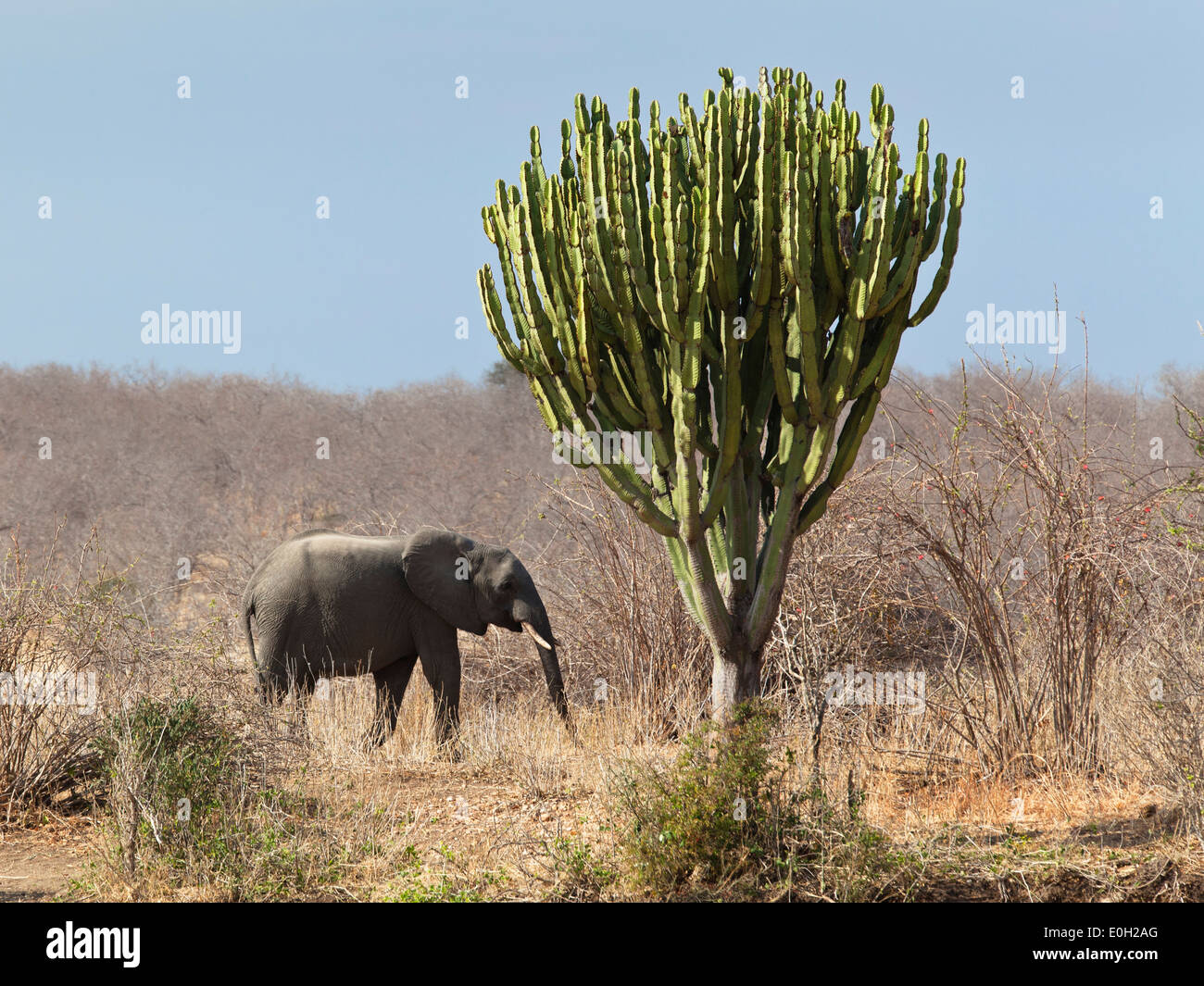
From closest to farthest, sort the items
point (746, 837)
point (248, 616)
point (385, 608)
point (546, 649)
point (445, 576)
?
point (746, 837), point (546, 649), point (445, 576), point (385, 608), point (248, 616)

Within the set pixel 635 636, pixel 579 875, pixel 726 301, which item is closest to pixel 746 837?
pixel 579 875

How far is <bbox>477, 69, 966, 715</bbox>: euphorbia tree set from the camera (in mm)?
5711

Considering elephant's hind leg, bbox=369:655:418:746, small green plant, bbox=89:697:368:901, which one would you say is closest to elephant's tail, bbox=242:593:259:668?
elephant's hind leg, bbox=369:655:418:746

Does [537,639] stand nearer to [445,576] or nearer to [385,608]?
[445,576]

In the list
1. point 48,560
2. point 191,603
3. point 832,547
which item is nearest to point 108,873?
point 48,560

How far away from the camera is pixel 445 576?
879 centimetres

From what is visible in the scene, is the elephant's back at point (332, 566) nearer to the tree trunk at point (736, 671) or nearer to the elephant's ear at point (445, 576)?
the elephant's ear at point (445, 576)

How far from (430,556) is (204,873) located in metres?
3.47

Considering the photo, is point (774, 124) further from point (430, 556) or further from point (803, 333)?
point (430, 556)

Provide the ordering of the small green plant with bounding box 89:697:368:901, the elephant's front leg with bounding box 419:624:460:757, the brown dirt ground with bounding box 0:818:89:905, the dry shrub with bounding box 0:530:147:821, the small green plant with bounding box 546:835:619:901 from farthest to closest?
1. the elephant's front leg with bounding box 419:624:460:757
2. the dry shrub with bounding box 0:530:147:821
3. the brown dirt ground with bounding box 0:818:89:905
4. the small green plant with bounding box 89:697:368:901
5. the small green plant with bounding box 546:835:619:901

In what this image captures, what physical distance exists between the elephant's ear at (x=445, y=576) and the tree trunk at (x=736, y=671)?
117 inches

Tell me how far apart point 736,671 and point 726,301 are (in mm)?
1877

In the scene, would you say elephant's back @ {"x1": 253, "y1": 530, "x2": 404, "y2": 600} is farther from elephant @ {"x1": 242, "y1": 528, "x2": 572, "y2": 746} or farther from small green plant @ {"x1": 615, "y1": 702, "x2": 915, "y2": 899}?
small green plant @ {"x1": 615, "y1": 702, "x2": 915, "y2": 899}

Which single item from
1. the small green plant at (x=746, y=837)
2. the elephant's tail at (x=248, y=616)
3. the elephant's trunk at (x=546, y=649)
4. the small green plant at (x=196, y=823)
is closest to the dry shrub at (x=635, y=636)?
the elephant's trunk at (x=546, y=649)
